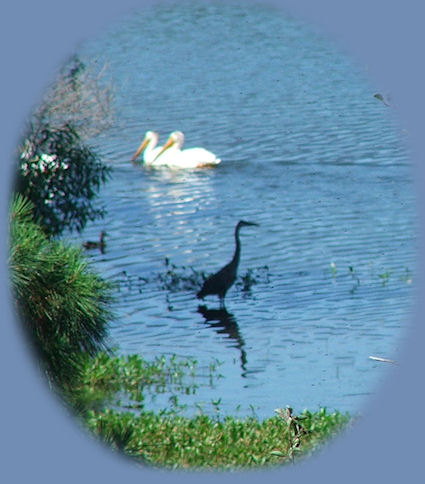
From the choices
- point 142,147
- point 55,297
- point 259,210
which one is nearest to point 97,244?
point 55,297

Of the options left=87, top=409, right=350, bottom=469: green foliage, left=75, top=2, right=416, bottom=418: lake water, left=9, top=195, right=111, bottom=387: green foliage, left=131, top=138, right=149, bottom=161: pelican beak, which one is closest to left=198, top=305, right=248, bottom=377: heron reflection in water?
left=75, top=2, right=416, bottom=418: lake water

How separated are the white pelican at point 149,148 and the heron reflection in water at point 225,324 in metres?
0.72

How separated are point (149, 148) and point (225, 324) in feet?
2.83

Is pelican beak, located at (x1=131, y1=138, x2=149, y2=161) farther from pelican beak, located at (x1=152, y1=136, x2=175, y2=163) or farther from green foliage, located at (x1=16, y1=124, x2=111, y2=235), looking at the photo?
green foliage, located at (x1=16, y1=124, x2=111, y2=235)

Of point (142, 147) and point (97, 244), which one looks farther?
point (142, 147)

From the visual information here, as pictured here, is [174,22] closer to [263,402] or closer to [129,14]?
[129,14]

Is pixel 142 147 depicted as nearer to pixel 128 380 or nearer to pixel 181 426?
pixel 128 380

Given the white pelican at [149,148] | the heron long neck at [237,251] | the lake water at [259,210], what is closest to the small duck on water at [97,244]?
the lake water at [259,210]

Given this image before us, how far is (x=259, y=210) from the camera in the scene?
6746 mm

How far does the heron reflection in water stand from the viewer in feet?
21.3

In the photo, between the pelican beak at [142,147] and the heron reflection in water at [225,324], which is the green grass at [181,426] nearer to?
the heron reflection in water at [225,324]

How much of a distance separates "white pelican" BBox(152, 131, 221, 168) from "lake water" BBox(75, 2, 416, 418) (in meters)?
0.04

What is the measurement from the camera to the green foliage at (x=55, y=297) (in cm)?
660

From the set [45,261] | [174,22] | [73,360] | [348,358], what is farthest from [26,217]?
[348,358]
